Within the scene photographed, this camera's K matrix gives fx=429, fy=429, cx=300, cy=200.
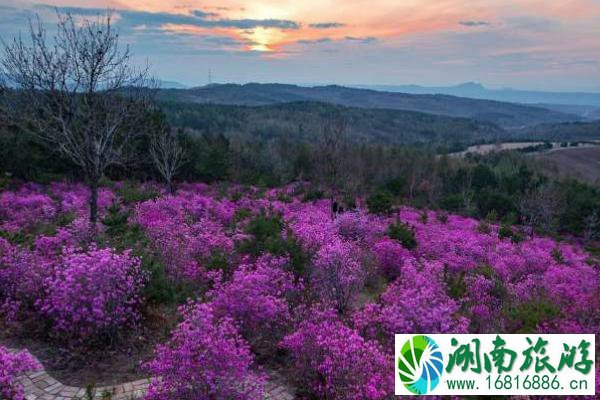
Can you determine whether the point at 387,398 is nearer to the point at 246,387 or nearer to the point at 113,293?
the point at 246,387

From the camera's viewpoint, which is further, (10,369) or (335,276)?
(335,276)

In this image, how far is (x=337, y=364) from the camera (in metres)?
6.05

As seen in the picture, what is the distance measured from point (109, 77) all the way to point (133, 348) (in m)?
9.30

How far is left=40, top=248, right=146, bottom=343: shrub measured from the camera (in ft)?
23.5

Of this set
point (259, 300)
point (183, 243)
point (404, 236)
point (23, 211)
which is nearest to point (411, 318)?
point (259, 300)

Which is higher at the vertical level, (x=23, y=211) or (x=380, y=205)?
(x=23, y=211)

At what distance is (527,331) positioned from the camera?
7.88 meters

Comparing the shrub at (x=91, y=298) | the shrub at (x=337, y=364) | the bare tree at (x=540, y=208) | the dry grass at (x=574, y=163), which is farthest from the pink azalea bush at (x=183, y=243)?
the dry grass at (x=574, y=163)

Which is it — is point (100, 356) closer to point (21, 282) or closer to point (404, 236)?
point (21, 282)

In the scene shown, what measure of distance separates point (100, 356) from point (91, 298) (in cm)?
109

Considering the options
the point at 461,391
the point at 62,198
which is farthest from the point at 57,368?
the point at 62,198

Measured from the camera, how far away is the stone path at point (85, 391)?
6.29 metres

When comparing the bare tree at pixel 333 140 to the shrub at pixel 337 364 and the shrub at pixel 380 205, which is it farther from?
the shrub at pixel 337 364

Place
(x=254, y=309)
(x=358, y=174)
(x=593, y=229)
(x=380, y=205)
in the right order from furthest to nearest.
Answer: (x=358, y=174) → (x=593, y=229) → (x=380, y=205) → (x=254, y=309)
